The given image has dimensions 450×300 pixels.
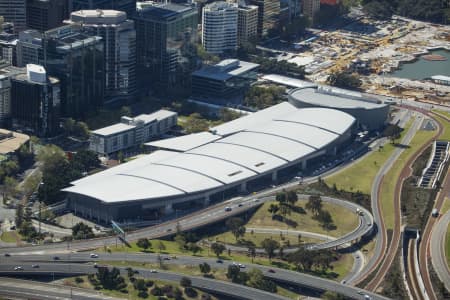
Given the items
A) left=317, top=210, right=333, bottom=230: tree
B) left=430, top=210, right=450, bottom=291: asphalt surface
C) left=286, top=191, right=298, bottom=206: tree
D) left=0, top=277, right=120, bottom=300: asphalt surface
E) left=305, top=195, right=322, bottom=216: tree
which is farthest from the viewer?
left=286, top=191, right=298, bottom=206: tree

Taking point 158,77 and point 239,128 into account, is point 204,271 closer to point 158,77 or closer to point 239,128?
point 239,128

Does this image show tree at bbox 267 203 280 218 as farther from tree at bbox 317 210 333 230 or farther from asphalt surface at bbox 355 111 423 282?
asphalt surface at bbox 355 111 423 282

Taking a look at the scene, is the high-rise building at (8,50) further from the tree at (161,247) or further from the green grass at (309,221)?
the tree at (161,247)

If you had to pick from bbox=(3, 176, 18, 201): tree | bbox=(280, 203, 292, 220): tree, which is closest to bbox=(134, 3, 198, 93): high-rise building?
bbox=(3, 176, 18, 201): tree

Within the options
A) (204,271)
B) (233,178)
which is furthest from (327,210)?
(204,271)

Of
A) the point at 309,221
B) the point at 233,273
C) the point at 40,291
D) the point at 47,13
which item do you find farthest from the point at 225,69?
the point at 40,291

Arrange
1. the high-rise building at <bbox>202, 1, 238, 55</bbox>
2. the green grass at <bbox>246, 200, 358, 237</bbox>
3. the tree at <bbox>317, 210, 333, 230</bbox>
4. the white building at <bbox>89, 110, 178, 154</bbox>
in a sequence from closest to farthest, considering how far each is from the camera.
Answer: the green grass at <bbox>246, 200, 358, 237</bbox>, the tree at <bbox>317, 210, 333, 230</bbox>, the white building at <bbox>89, 110, 178, 154</bbox>, the high-rise building at <bbox>202, 1, 238, 55</bbox>

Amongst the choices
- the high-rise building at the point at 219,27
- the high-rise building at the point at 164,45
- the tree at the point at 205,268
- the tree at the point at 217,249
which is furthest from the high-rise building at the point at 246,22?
the tree at the point at 205,268

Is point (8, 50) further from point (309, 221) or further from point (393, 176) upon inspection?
point (393, 176)
